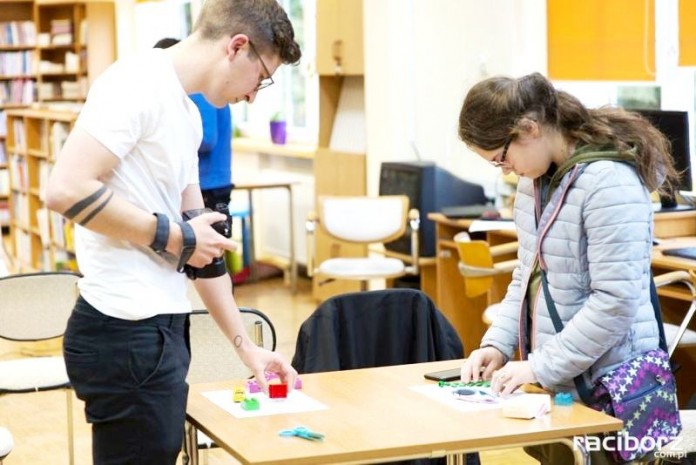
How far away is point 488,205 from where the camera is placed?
6305 millimetres

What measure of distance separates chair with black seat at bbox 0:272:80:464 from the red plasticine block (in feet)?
5.65

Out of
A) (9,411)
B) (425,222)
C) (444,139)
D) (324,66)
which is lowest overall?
(9,411)

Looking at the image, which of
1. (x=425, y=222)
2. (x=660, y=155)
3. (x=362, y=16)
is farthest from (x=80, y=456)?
(x=362, y=16)

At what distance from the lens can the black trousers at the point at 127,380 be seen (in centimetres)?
207

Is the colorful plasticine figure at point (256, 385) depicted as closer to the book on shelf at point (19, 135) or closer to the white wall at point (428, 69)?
the white wall at point (428, 69)

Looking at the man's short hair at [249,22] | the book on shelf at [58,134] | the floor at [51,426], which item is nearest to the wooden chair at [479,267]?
the floor at [51,426]

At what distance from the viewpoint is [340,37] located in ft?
23.9

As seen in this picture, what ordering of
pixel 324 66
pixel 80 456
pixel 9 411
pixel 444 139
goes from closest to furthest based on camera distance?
pixel 80 456 < pixel 9 411 < pixel 444 139 < pixel 324 66

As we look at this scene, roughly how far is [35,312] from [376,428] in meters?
2.26

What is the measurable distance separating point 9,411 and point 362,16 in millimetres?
3213

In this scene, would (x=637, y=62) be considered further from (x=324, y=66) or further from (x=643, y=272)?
(x=643, y=272)

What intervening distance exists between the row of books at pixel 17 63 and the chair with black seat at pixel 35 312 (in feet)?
28.0

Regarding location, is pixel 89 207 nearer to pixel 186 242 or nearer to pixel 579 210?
pixel 186 242

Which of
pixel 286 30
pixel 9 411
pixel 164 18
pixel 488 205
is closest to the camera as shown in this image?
pixel 286 30
